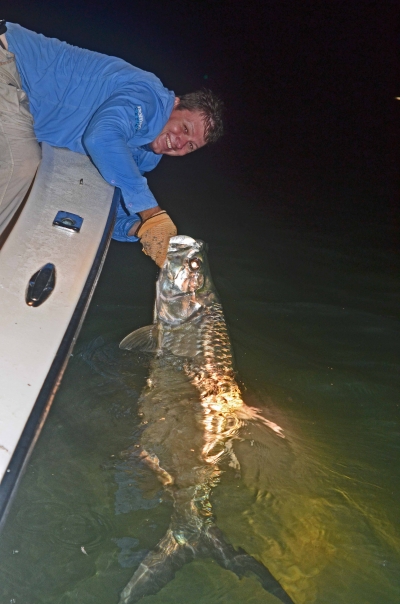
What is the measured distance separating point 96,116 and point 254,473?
82.7 inches

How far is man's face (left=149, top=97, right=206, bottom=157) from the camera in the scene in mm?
3562

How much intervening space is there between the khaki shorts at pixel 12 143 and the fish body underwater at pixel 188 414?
95 centimetres

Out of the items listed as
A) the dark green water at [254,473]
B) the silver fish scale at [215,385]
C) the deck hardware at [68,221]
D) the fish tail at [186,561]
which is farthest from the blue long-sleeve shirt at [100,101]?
the fish tail at [186,561]

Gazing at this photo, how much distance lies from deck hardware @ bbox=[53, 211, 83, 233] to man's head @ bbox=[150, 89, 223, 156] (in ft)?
2.55

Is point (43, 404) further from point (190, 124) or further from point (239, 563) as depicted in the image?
point (190, 124)

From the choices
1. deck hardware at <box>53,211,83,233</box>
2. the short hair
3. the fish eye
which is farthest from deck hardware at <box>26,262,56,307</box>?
the short hair

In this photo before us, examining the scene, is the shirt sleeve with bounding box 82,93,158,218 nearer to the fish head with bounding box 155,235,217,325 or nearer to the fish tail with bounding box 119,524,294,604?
the fish head with bounding box 155,235,217,325

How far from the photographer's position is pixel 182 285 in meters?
3.62

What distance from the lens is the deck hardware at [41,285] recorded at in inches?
106

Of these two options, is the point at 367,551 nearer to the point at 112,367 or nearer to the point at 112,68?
the point at 112,367

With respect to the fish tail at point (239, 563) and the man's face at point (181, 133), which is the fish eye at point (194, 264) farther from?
the fish tail at point (239, 563)

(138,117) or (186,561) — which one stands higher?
(138,117)

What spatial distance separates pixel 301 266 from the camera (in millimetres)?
6078

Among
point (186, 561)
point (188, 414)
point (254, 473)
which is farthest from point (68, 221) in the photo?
point (186, 561)
